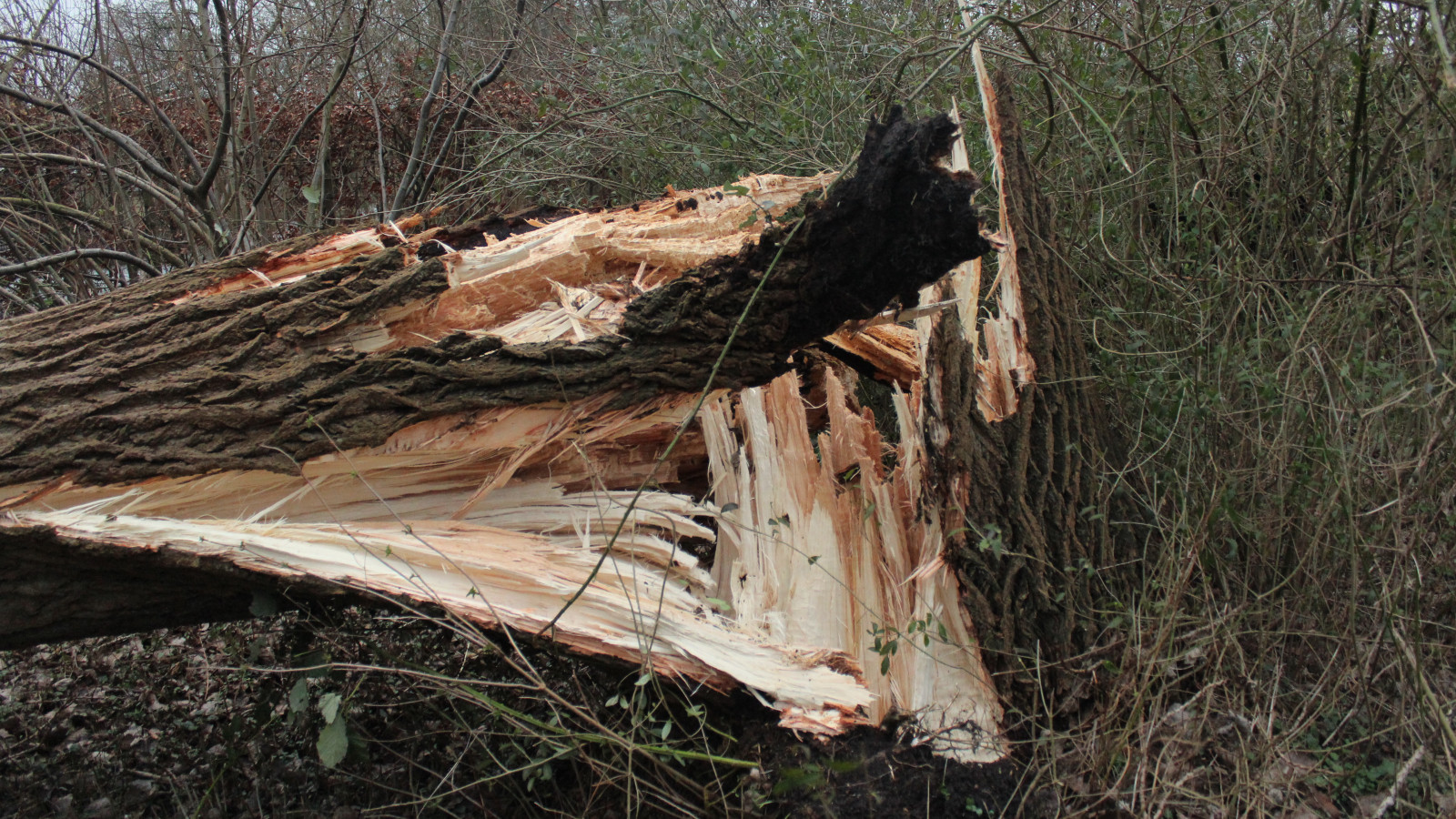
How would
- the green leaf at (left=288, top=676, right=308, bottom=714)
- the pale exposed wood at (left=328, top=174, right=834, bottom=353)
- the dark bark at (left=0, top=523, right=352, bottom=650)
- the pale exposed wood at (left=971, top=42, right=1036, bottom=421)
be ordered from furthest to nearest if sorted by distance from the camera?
the pale exposed wood at (left=328, top=174, right=834, bottom=353) < the pale exposed wood at (left=971, top=42, right=1036, bottom=421) < the green leaf at (left=288, top=676, right=308, bottom=714) < the dark bark at (left=0, top=523, right=352, bottom=650)

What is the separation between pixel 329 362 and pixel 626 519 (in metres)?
0.91

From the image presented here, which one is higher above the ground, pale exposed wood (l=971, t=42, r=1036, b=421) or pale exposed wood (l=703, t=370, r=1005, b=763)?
pale exposed wood (l=971, t=42, r=1036, b=421)

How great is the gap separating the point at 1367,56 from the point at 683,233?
2.23 m

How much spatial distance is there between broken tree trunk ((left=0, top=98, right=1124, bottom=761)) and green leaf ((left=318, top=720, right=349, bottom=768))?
0.37m

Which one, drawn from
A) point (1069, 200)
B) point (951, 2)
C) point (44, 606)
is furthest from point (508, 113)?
point (44, 606)

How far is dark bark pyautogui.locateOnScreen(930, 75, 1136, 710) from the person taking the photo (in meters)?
2.24

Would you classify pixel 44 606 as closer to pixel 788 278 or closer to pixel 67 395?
pixel 67 395

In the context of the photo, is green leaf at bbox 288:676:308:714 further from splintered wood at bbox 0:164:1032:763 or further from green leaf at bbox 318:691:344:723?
splintered wood at bbox 0:164:1032:763

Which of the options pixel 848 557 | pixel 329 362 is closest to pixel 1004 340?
pixel 848 557

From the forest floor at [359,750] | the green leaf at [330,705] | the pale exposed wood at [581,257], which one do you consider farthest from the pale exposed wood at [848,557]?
the green leaf at [330,705]

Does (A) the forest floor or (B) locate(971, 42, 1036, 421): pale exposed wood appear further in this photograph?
(B) locate(971, 42, 1036, 421): pale exposed wood

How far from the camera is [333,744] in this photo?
7.29 ft

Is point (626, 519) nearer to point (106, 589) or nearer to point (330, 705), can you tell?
point (330, 705)

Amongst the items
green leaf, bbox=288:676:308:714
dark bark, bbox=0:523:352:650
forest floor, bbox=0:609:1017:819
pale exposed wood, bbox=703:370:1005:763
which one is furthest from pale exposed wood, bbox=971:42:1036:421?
green leaf, bbox=288:676:308:714
